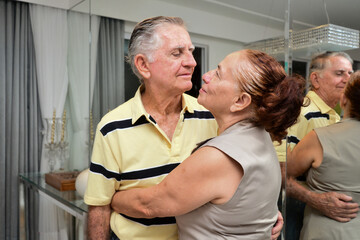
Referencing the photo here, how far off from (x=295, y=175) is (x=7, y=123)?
2.40 meters

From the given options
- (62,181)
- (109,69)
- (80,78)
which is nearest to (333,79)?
(109,69)

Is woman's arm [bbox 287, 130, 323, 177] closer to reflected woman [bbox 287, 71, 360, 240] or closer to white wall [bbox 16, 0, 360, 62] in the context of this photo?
reflected woman [bbox 287, 71, 360, 240]

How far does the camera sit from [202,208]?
92 centimetres

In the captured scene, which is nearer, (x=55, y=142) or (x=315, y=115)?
(x=315, y=115)

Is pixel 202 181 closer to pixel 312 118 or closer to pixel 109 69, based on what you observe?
pixel 312 118

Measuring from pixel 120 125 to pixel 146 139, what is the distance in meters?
0.11

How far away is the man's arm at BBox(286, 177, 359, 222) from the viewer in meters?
1.28

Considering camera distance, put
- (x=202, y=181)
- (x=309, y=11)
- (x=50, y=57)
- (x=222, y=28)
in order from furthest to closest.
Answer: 1. (x=50, y=57)
2. (x=222, y=28)
3. (x=309, y=11)
4. (x=202, y=181)

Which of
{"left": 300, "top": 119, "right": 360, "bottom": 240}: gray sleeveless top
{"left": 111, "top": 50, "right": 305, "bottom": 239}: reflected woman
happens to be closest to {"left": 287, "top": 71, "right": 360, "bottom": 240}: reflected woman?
{"left": 300, "top": 119, "right": 360, "bottom": 240}: gray sleeveless top

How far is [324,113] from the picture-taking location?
1329 mm

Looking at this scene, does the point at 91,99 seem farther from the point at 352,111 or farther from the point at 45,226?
the point at 352,111

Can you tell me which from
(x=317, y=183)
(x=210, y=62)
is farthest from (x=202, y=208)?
(x=210, y=62)

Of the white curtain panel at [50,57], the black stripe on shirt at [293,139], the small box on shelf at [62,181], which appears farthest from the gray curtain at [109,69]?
the black stripe on shirt at [293,139]

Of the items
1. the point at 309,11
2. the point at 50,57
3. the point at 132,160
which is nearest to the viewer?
the point at 132,160
